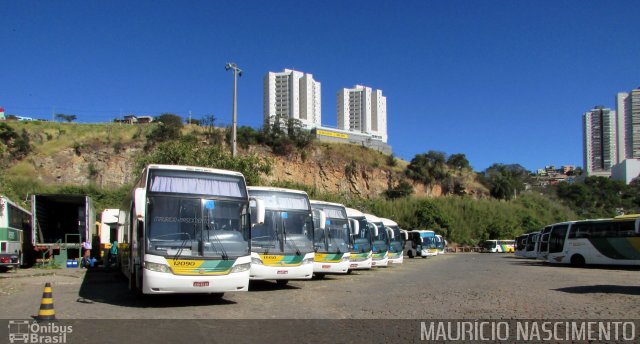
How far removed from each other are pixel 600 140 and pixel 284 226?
454ft

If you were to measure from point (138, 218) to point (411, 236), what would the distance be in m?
43.1

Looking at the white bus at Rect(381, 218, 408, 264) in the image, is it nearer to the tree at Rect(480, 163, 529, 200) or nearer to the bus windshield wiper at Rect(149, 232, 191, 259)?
the bus windshield wiper at Rect(149, 232, 191, 259)

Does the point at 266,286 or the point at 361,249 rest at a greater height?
the point at 361,249

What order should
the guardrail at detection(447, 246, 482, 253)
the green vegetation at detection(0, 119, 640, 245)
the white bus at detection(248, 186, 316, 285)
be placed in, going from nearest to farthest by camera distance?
the white bus at detection(248, 186, 316, 285), the green vegetation at detection(0, 119, 640, 245), the guardrail at detection(447, 246, 482, 253)

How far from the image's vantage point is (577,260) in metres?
30.4

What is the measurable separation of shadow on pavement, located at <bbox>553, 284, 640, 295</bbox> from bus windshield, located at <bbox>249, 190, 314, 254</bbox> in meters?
7.52

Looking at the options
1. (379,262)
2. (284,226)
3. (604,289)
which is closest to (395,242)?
(379,262)

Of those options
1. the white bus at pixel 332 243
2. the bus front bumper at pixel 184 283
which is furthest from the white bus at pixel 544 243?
the bus front bumper at pixel 184 283

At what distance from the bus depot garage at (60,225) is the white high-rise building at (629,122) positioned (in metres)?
104

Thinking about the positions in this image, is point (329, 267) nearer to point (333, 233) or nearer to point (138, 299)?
point (333, 233)

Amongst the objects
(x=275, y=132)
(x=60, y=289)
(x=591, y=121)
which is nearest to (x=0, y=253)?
(x=60, y=289)

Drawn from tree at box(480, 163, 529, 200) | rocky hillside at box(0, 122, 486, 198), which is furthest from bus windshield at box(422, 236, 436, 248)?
tree at box(480, 163, 529, 200)

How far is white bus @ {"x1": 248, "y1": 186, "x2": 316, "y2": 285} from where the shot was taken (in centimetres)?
1509

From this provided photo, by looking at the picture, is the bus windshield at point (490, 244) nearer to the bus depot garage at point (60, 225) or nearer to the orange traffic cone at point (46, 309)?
the bus depot garage at point (60, 225)
